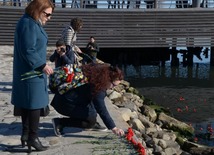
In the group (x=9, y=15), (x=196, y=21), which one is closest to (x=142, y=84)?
(x=196, y=21)

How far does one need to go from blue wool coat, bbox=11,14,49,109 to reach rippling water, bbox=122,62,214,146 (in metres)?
5.25

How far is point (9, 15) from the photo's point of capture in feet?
60.7

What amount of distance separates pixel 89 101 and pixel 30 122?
36.2 inches

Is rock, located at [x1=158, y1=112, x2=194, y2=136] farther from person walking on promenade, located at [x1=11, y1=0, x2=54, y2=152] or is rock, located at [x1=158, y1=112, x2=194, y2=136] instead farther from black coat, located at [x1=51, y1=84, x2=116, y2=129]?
person walking on promenade, located at [x1=11, y1=0, x2=54, y2=152]

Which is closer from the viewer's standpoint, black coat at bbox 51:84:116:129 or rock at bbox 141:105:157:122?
black coat at bbox 51:84:116:129

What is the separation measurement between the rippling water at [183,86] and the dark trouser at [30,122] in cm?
504

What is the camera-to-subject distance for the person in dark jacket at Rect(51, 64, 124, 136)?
16.8ft

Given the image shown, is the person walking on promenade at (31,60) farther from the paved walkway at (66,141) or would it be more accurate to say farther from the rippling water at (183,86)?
the rippling water at (183,86)

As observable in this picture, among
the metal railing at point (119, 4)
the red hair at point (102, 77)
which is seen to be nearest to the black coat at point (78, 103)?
the red hair at point (102, 77)

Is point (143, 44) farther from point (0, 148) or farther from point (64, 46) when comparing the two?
point (0, 148)

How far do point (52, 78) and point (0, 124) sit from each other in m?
1.45

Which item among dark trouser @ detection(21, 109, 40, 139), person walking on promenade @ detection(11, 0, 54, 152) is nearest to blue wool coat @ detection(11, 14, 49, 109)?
person walking on promenade @ detection(11, 0, 54, 152)

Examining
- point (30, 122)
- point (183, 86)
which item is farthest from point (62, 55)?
point (183, 86)

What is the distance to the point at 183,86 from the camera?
1745 cm
